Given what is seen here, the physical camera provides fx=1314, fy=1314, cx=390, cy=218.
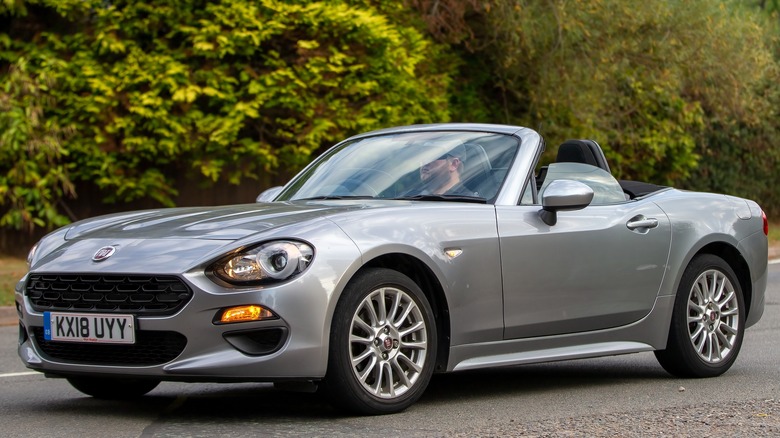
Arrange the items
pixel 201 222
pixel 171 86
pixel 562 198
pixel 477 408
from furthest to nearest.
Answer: pixel 171 86, pixel 562 198, pixel 477 408, pixel 201 222

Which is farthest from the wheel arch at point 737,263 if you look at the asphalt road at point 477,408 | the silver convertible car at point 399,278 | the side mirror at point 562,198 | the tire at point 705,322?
the side mirror at point 562,198

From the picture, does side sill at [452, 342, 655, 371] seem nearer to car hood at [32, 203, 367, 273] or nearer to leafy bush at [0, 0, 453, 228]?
car hood at [32, 203, 367, 273]

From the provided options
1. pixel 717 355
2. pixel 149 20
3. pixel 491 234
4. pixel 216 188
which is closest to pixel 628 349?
pixel 717 355

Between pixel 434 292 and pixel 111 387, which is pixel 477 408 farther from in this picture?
pixel 111 387

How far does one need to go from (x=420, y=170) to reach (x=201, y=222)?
137 cm

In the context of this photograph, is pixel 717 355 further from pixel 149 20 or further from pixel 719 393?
pixel 149 20

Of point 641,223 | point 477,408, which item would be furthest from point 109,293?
point 641,223

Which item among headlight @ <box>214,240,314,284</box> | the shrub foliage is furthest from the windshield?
the shrub foliage

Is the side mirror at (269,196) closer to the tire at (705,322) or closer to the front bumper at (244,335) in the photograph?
the front bumper at (244,335)

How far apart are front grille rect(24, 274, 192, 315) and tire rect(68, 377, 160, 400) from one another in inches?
32.2

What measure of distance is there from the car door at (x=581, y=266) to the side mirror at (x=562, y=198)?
0.17 feet

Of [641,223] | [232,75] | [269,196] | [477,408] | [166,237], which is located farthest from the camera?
[232,75]

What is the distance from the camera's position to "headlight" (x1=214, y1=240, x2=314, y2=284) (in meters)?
5.69

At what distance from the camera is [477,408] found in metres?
6.46
